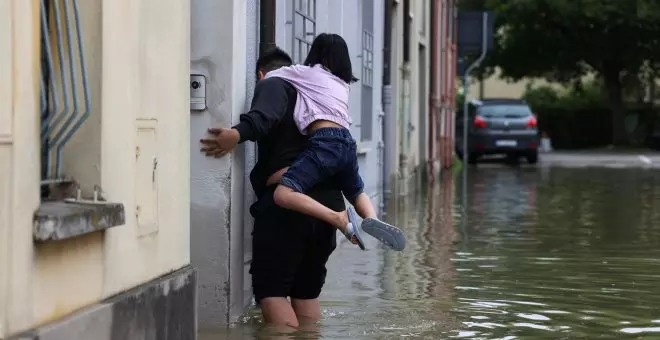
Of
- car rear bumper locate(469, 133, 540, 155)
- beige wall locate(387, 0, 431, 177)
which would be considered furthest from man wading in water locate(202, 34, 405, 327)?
car rear bumper locate(469, 133, 540, 155)

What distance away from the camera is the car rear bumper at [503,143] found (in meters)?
31.8

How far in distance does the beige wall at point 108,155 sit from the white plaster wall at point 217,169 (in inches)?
28.1

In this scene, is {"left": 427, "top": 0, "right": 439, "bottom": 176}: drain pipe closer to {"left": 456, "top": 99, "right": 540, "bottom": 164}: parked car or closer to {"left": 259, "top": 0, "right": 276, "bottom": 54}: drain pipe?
{"left": 456, "top": 99, "right": 540, "bottom": 164}: parked car

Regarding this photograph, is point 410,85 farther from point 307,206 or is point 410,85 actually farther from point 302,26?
point 307,206

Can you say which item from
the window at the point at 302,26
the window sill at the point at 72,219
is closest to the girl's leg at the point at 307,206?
the window sill at the point at 72,219

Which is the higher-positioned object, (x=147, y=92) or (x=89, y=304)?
(x=147, y=92)

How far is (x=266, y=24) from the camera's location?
7879 mm

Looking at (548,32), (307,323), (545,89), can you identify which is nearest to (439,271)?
(307,323)

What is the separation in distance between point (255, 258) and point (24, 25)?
9.48 feet

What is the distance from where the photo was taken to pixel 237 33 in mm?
7168

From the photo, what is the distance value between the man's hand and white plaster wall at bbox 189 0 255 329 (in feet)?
0.42

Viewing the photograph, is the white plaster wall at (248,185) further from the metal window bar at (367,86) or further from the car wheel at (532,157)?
the car wheel at (532,157)

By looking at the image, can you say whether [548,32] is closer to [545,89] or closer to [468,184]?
[545,89]

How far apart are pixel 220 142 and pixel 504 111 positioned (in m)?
26.0
